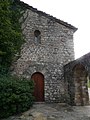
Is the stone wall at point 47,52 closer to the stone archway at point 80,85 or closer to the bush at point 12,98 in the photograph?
the stone archway at point 80,85

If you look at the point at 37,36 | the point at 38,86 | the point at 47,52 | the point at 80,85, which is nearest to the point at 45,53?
the point at 47,52

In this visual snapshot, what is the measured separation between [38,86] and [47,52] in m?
2.45

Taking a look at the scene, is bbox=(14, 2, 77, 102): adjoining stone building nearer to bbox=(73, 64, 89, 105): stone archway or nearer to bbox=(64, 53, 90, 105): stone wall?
bbox=(64, 53, 90, 105): stone wall

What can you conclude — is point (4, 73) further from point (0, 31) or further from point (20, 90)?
point (0, 31)

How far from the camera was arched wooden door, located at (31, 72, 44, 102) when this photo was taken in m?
11.6

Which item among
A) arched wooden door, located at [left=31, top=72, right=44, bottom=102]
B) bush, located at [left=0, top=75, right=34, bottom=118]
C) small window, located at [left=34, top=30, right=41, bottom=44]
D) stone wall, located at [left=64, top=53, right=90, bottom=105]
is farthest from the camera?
small window, located at [left=34, top=30, right=41, bottom=44]

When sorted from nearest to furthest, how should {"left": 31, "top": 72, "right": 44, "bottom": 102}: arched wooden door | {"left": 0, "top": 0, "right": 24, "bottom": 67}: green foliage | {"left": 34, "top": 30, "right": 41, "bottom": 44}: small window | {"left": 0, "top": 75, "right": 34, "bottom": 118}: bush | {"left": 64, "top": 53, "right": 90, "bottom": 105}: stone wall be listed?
{"left": 0, "top": 75, "right": 34, "bottom": 118}: bush, {"left": 0, "top": 0, "right": 24, "bottom": 67}: green foliage, {"left": 64, "top": 53, "right": 90, "bottom": 105}: stone wall, {"left": 31, "top": 72, "right": 44, "bottom": 102}: arched wooden door, {"left": 34, "top": 30, "right": 41, "bottom": 44}: small window

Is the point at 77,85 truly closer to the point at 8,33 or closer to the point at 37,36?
the point at 37,36

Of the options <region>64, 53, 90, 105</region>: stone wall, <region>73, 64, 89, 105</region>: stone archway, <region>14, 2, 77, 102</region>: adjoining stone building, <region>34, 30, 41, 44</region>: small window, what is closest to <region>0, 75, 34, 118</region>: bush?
<region>14, 2, 77, 102</region>: adjoining stone building

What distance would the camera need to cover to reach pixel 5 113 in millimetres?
7902

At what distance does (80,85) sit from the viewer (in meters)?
10.6

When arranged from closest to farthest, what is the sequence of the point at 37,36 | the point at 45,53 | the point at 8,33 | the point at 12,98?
1. the point at 12,98
2. the point at 8,33
3. the point at 45,53
4. the point at 37,36

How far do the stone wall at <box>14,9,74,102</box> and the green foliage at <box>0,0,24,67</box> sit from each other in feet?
2.70

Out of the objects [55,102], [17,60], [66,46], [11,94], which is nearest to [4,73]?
[17,60]
